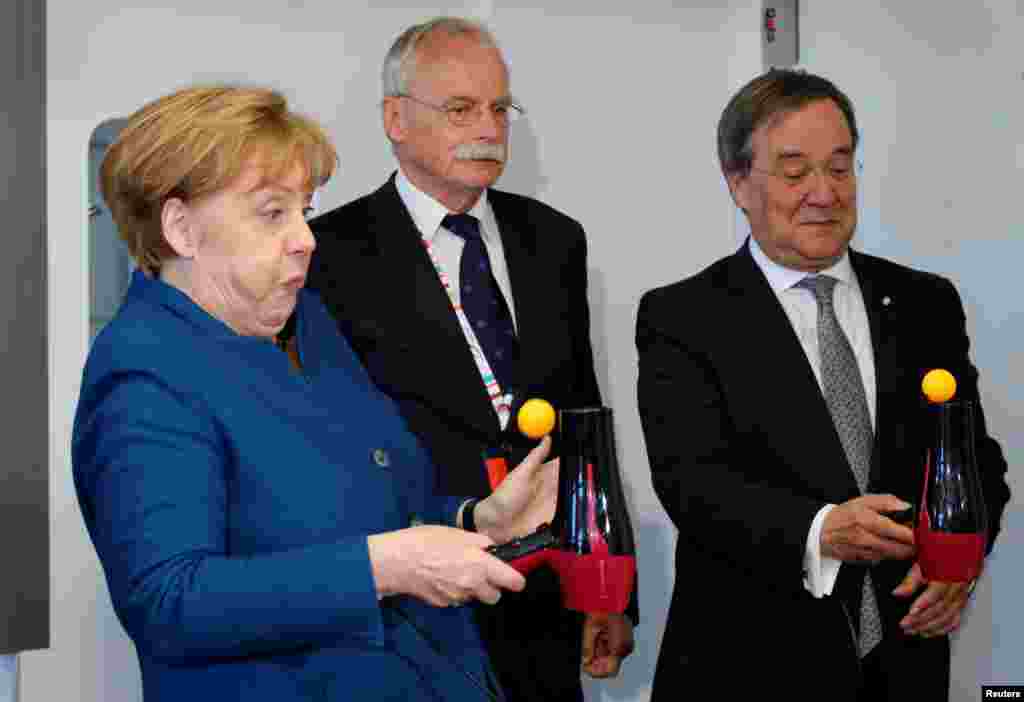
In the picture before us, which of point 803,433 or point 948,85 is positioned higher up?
point 948,85

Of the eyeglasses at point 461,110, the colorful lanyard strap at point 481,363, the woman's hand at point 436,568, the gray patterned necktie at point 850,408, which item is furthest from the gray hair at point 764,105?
the woman's hand at point 436,568

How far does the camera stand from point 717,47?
12.9ft

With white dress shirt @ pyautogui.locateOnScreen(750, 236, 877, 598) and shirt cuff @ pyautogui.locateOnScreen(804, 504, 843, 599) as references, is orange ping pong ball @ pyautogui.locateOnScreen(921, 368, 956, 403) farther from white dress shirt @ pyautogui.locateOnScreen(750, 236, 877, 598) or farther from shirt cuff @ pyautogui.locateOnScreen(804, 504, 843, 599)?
white dress shirt @ pyautogui.locateOnScreen(750, 236, 877, 598)

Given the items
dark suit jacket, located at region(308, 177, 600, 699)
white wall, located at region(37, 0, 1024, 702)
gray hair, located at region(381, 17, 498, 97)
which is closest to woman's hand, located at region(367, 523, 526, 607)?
dark suit jacket, located at region(308, 177, 600, 699)

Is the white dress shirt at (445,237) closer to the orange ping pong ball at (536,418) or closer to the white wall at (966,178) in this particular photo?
the orange ping pong ball at (536,418)

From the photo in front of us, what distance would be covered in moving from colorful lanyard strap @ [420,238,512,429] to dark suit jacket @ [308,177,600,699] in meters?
0.02

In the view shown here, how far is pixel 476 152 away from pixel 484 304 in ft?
0.98

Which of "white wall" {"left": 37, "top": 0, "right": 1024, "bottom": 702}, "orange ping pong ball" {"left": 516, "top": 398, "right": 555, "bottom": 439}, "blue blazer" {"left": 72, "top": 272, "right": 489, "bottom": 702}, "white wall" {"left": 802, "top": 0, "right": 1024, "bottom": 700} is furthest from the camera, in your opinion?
"white wall" {"left": 802, "top": 0, "right": 1024, "bottom": 700}

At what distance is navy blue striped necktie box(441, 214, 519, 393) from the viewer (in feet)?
8.61

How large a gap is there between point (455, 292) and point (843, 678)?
0.99m

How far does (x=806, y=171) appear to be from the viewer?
2615mm

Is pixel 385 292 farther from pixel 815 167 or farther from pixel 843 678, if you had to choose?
pixel 843 678

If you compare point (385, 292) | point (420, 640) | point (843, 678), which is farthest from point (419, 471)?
point (843, 678)

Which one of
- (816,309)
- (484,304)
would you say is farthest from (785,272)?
(484,304)
